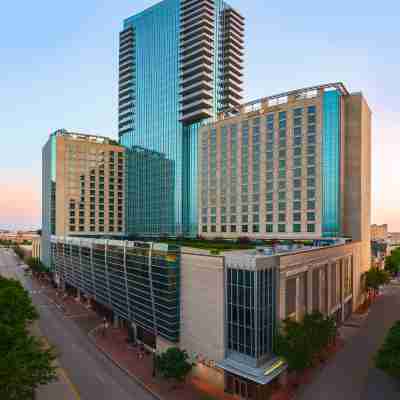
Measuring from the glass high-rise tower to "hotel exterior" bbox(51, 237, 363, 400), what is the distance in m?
52.7

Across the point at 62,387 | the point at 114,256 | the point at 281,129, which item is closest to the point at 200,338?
the point at 62,387

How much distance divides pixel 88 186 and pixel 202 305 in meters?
95.4

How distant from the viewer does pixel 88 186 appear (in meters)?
122

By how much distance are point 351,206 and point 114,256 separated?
61.3 metres

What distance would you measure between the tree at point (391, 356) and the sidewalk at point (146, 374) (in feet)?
61.2

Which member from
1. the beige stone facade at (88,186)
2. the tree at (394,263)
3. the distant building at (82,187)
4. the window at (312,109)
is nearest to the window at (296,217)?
the window at (312,109)

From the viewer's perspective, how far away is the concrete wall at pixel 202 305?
3922cm

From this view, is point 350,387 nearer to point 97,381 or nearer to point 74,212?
point 97,381

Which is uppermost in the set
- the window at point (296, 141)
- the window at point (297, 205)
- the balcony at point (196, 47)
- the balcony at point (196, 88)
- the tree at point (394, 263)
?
the balcony at point (196, 47)

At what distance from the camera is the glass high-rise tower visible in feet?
365

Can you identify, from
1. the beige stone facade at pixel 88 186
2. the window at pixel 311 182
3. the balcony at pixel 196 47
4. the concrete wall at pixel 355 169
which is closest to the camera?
the window at pixel 311 182

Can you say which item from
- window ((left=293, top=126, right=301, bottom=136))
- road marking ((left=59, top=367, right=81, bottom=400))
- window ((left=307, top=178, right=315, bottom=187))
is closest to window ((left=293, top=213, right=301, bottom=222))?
window ((left=307, top=178, right=315, bottom=187))

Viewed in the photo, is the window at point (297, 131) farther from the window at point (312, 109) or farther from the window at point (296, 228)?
the window at point (296, 228)

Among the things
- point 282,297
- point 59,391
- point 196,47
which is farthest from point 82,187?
point 282,297
